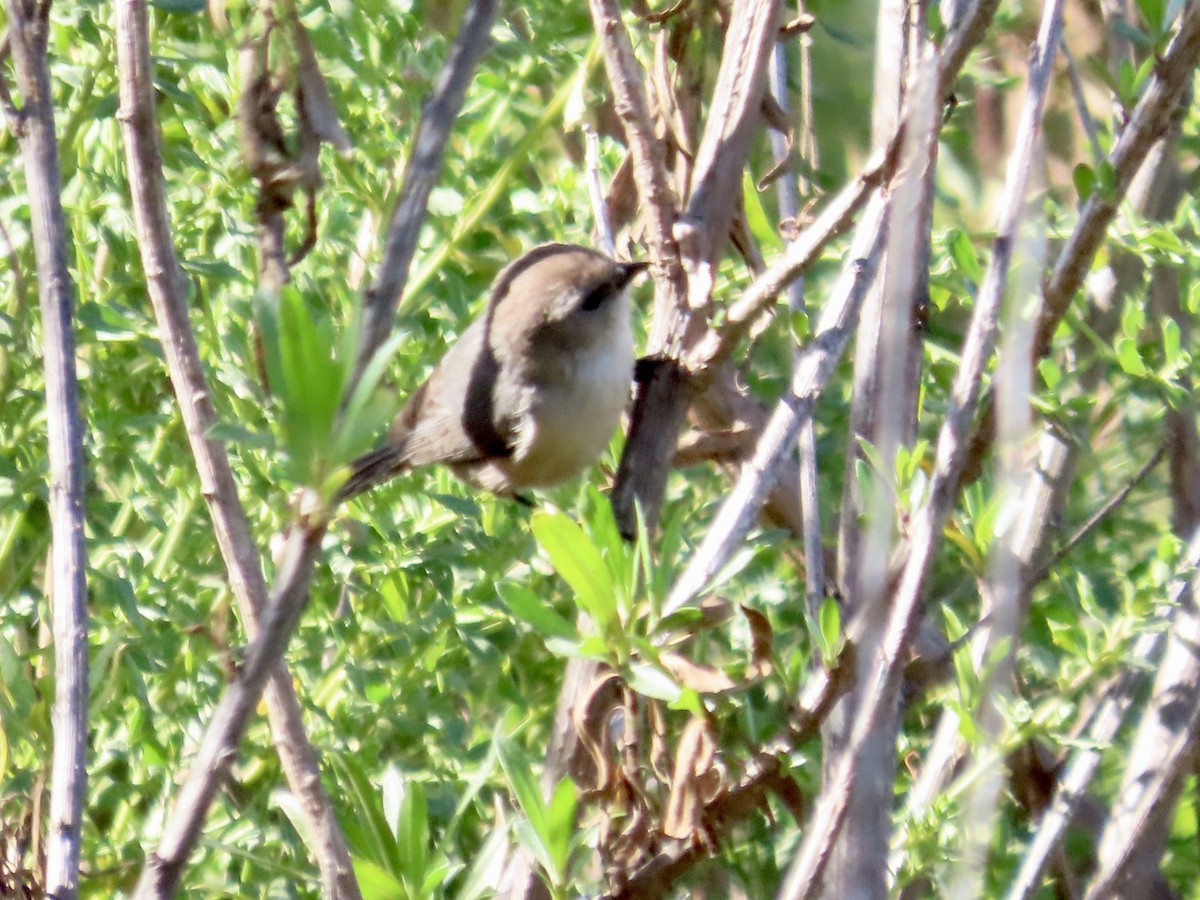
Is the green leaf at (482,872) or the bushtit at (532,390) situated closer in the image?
the green leaf at (482,872)

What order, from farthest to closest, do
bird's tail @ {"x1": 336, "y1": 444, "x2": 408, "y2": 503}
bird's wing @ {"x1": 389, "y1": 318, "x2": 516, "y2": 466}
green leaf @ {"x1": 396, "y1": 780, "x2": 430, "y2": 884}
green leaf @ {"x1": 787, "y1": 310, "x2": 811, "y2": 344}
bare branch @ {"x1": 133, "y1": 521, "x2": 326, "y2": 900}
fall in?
bird's wing @ {"x1": 389, "y1": 318, "x2": 516, "y2": 466}
bird's tail @ {"x1": 336, "y1": 444, "x2": 408, "y2": 503}
green leaf @ {"x1": 787, "y1": 310, "x2": 811, "y2": 344}
green leaf @ {"x1": 396, "y1": 780, "x2": 430, "y2": 884}
bare branch @ {"x1": 133, "y1": 521, "x2": 326, "y2": 900}

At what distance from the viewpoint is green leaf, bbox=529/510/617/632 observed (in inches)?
44.3

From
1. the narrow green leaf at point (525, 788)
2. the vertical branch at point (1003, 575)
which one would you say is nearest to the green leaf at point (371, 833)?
the narrow green leaf at point (525, 788)

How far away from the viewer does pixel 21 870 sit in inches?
50.6

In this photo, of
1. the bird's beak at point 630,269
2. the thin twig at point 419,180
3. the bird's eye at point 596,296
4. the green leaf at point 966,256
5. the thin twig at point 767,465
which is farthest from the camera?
the bird's eye at point 596,296

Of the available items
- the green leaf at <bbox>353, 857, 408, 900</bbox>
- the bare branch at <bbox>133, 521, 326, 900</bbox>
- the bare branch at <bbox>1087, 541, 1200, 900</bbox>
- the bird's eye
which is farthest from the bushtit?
the bare branch at <bbox>133, 521, 326, 900</bbox>

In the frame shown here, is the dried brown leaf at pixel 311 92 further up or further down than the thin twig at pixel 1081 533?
further up

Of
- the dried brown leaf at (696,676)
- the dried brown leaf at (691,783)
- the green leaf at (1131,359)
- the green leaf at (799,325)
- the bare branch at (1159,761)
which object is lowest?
the bare branch at (1159,761)

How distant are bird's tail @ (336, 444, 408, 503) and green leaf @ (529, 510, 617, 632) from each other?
83cm

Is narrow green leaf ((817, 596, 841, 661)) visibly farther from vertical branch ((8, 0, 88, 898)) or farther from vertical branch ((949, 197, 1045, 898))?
vertical branch ((8, 0, 88, 898))

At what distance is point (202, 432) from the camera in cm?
107

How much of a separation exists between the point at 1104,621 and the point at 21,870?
1.17 m

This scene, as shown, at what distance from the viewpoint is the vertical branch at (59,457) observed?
109cm

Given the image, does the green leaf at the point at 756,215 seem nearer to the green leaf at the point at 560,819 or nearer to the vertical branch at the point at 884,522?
the vertical branch at the point at 884,522
